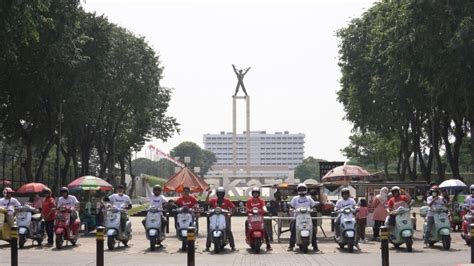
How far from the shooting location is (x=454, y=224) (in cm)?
2970

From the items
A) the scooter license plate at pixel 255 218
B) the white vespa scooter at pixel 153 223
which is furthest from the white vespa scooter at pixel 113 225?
the scooter license plate at pixel 255 218

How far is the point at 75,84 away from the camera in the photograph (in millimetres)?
41781

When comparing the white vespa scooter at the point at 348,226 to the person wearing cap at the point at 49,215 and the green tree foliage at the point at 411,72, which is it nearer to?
the person wearing cap at the point at 49,215

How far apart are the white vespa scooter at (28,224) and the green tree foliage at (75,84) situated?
21.2 feet

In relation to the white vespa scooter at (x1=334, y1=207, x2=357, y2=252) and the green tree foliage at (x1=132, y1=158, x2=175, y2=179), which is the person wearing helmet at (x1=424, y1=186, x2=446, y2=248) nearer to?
the white vespa scooter at (x1=334, y1=207, x2=357, y2=252)

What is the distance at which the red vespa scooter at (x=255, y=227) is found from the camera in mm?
20516

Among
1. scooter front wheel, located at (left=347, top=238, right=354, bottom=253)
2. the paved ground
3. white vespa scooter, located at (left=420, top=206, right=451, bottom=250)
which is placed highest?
white vespa scooter, located at (left=420, top=206, right=451, bottom=250)

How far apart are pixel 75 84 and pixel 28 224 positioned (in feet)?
65.5

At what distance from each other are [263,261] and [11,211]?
8.47 meters

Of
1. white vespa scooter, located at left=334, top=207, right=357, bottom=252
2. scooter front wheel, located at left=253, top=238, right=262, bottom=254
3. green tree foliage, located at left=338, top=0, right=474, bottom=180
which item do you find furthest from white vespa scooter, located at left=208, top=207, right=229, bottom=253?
green tree foliage, located at left=338, top=0, right=474, bottom=180

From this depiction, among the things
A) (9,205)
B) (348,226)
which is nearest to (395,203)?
(348,226)

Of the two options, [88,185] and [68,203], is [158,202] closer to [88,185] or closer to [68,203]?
[68,203]

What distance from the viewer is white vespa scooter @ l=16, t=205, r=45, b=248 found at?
22.5m

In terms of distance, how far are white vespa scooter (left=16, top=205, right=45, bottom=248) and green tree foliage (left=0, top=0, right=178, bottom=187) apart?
6.47 m
